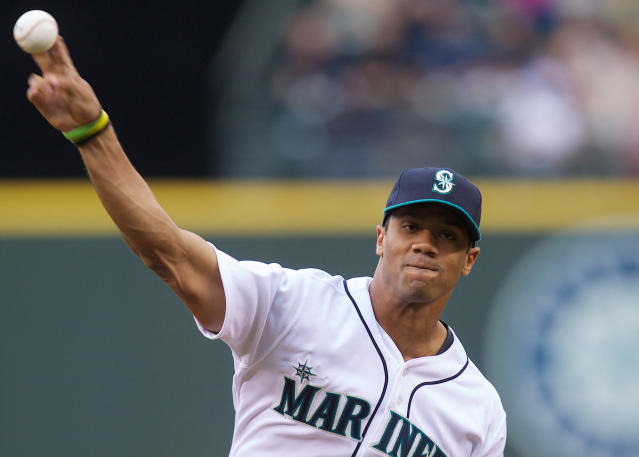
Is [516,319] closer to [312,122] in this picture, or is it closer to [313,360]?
[312,122]

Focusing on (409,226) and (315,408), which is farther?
(409,226)

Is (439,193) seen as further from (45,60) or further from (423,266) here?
(45,60)

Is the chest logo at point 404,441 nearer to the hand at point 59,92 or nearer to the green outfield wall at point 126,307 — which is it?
the hand at point 59,92

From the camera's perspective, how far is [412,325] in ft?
9.94

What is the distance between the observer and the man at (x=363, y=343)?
8.74 feet

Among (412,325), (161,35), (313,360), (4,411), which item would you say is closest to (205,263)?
(313,360)

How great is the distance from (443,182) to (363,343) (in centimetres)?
53

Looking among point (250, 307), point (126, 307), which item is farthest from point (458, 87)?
point (250, 307)

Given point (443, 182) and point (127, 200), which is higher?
point (443, 182)

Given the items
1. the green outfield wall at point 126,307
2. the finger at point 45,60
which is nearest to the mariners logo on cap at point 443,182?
the finger at point 45,60

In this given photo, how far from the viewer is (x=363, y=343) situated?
2893mm

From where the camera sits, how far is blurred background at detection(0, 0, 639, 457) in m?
5.67

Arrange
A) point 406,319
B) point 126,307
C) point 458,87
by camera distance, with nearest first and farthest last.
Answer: point 406,319
point 126,307
point 458,87

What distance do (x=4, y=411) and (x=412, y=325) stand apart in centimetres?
339
